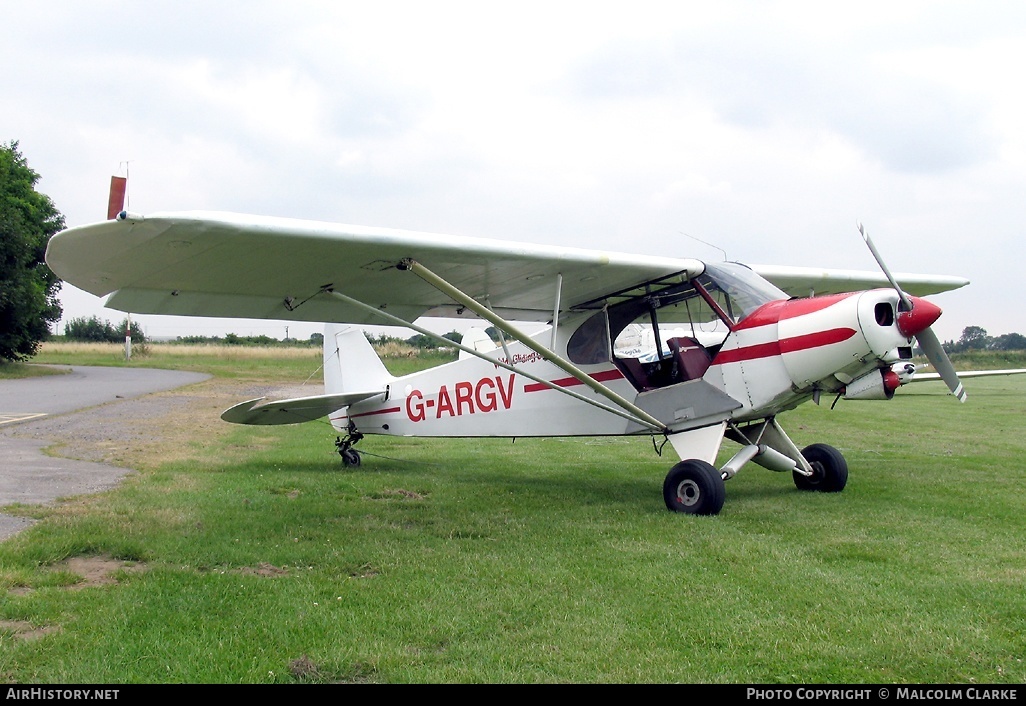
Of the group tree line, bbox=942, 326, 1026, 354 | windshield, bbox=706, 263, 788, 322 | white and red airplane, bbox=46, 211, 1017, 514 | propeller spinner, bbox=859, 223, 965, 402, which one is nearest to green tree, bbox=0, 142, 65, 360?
white and red airplane, bbox=46, 211, 1017, 514

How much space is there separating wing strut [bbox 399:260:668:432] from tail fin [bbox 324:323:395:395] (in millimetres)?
4189

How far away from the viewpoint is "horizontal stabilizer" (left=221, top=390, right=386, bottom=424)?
30.4ft

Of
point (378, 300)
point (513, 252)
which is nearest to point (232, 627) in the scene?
point (513, 252)

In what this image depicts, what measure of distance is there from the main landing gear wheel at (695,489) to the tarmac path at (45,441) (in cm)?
532

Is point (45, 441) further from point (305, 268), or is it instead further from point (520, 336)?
point (520, 336)

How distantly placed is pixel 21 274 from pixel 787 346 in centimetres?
3449

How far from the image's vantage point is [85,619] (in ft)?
12.7

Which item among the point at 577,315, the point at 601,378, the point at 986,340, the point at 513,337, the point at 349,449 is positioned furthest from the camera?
the point at 986,340

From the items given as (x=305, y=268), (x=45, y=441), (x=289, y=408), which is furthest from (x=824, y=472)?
(x=45, y=441)

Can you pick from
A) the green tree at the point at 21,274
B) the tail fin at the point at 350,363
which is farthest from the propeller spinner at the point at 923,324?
the green tree at the point at 21,274

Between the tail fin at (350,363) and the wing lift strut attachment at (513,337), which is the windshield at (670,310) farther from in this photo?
the tail fin at (350,363)

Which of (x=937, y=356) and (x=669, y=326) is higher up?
(x=669, y=326)

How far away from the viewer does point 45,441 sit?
11609 mm
